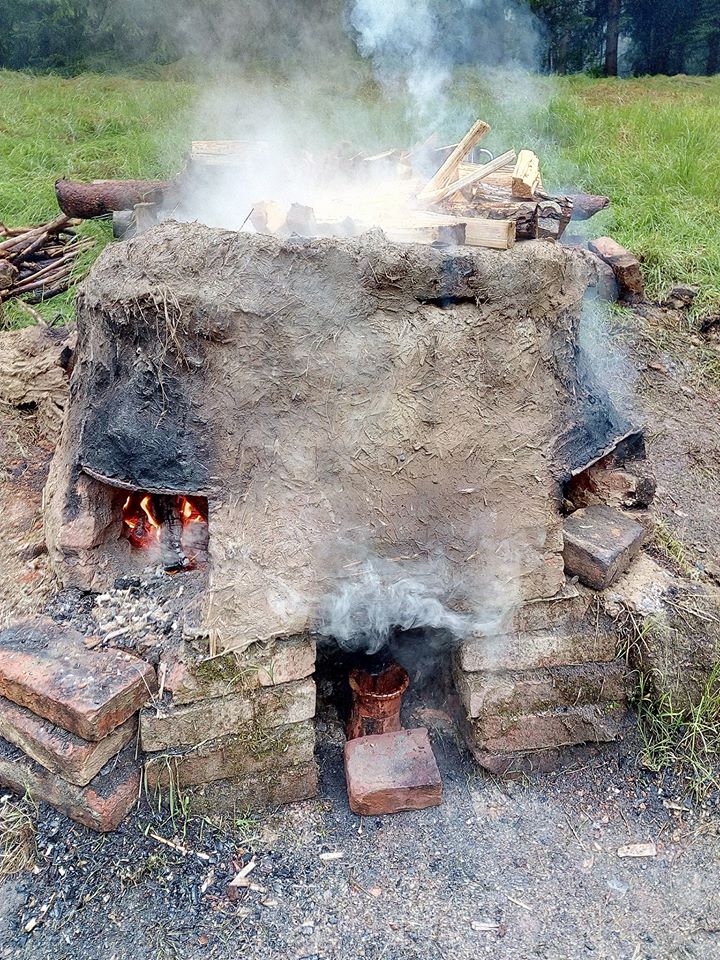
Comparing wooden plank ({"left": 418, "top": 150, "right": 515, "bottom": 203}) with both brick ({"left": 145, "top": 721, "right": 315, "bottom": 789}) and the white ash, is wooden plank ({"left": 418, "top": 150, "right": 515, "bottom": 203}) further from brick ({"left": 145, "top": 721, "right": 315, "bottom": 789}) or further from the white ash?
brick ({"left": 145, "top": 721, "right": 315, "bottom": 789})

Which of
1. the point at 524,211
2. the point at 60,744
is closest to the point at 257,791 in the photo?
the point at 60,744

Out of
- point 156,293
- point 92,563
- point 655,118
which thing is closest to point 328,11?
point 655,118

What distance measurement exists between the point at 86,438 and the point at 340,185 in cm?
211

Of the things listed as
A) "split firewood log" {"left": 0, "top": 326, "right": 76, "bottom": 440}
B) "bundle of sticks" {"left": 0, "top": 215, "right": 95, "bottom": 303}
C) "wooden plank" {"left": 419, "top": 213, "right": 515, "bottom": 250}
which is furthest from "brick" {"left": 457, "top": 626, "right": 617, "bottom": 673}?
→ "bundle of sticks" {"left": 0, "top": 215, "right": 95, "bottom": 303}

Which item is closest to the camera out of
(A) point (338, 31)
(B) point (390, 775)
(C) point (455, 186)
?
(B) point (390, 775)

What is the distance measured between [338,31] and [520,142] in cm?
231

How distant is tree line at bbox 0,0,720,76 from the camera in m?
7.58

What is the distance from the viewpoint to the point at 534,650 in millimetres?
2406

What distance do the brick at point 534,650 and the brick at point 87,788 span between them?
3.95 ft

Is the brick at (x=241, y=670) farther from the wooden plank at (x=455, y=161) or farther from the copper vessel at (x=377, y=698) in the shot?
the wooden plank at (x=455, y=161)

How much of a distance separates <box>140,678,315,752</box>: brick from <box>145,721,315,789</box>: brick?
0.03 meters

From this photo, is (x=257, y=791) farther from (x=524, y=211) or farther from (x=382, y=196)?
(x=382, y=196)

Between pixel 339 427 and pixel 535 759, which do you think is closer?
pixel 339 427

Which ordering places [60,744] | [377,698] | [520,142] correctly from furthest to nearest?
[520,142]
[377,698]
[60,744]
